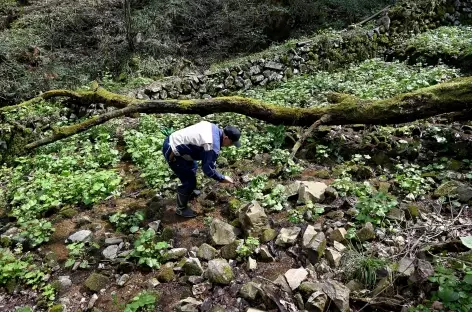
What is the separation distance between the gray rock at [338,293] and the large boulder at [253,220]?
1045 mm

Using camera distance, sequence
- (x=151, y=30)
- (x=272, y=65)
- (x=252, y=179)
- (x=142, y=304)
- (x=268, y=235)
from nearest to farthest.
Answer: (x=142, y=304), (x=268, y=235), (x=252, y=179), (x=272, y=65), (x=151, y=30)

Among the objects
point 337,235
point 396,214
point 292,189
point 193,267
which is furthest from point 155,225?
point 396,214

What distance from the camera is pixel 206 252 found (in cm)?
403

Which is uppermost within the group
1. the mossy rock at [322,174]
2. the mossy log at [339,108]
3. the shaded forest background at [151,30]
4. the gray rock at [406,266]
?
the shaded forest background at [151,30]

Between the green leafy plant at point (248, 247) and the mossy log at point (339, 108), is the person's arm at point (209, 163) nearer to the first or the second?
the green leafy plant at point (248, 247)

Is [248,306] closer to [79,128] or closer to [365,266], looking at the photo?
[365,266]

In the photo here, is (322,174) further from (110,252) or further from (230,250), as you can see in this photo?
(110,252)

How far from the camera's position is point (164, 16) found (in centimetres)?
1242

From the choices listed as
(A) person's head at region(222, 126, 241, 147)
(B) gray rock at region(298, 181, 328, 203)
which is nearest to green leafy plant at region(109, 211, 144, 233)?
(A) person's head at region(222, 126, 241, 147)

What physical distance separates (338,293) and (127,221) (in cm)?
287

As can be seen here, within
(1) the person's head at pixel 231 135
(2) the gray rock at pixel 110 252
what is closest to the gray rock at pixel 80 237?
(2) the gray rock at pixel 110 252

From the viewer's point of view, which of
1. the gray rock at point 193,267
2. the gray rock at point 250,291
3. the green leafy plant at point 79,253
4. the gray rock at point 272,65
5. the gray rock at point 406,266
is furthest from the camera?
the gray rock at point 272,65

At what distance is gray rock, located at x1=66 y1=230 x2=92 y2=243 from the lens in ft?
15.0

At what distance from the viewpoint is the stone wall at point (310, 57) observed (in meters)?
8.87
